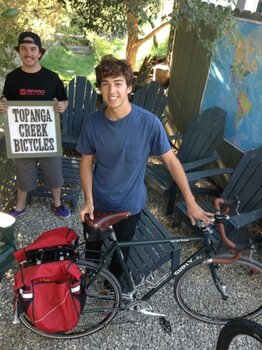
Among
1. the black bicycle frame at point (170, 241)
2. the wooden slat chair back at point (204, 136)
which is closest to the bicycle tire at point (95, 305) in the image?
the black bicycle frame at point (170, 241)

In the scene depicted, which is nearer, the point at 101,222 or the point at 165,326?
the point at 101,222

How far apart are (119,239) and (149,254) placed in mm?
411

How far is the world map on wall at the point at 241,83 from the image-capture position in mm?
3660

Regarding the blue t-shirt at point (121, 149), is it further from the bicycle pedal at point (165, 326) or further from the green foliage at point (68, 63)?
the green foliage at point (68, 63)

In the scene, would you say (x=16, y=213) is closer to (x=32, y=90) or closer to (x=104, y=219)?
(x=32, y=90)

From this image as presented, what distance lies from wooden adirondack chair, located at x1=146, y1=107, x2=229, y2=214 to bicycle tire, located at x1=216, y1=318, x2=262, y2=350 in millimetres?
1658

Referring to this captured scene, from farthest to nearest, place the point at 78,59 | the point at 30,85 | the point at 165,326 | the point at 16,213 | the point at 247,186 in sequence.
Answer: the point at 78,59, the point at 16,213, the point at 247,186, the point at 30,85, the point at 165,326

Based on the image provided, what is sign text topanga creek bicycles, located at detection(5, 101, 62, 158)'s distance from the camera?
2.91 meters

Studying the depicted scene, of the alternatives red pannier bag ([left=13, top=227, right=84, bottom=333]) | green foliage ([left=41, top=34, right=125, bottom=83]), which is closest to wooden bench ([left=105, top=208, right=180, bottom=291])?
red pannier bag ([left=13, top=227, right=84, bottom=333])

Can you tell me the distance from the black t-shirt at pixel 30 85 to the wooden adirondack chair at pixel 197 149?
1.56m

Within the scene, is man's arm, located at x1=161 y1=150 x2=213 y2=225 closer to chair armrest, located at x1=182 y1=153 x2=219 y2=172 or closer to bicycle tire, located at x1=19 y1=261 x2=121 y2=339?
bicycle tire, located at x1=19 y1=261 x2=121 y2=339

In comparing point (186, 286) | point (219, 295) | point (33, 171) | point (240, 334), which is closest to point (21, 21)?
point (33, 171)

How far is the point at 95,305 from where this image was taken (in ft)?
8.17

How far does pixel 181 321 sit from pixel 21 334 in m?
1.22
